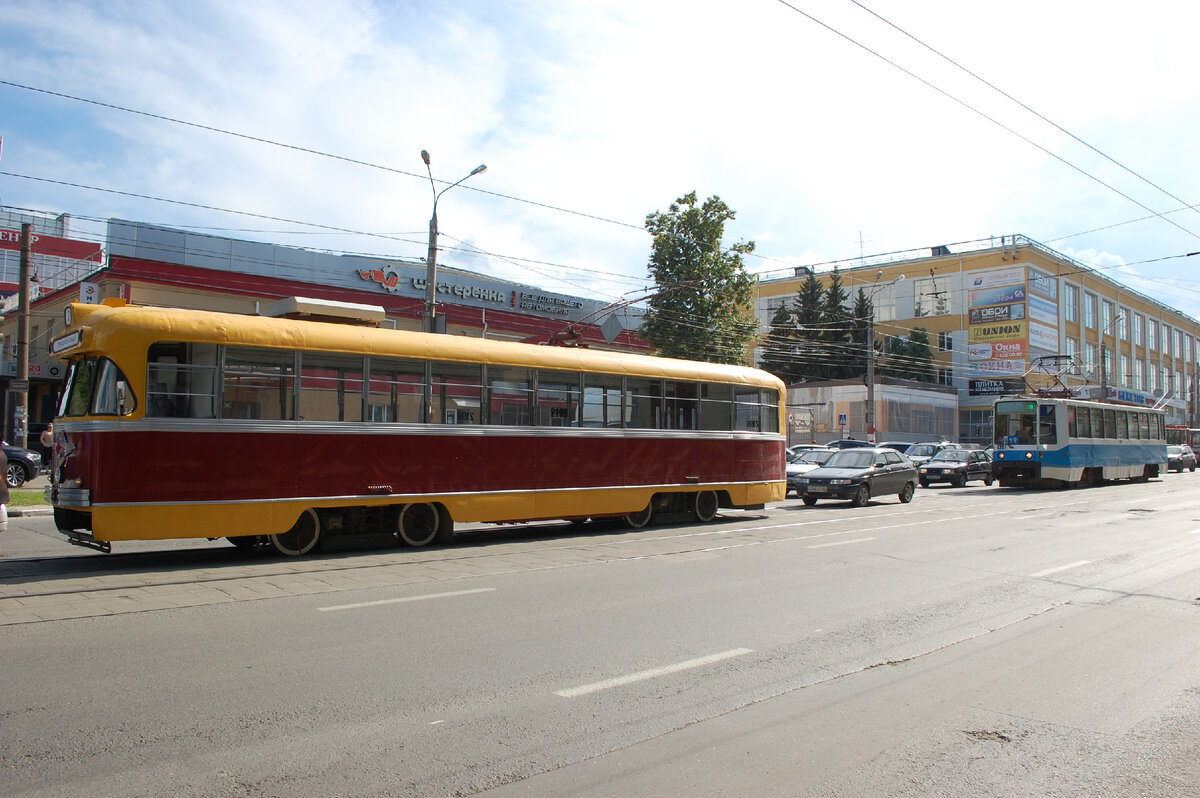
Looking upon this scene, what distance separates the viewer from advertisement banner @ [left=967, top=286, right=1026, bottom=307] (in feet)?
213

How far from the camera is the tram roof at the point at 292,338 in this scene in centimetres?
1036

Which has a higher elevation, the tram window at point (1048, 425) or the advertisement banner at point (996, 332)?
the advertisement banner at point (996, 332)

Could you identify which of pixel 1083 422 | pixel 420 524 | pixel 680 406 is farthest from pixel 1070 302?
pixel 420 524

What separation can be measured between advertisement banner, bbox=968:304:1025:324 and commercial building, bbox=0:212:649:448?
115ft

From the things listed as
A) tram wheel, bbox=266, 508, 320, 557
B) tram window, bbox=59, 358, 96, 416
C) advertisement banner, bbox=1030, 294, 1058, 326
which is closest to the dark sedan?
tram wheel, bbox=266, 508, 320, 557

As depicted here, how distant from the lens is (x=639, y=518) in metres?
16.0

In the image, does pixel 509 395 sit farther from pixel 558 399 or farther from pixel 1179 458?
pixel 1179 458

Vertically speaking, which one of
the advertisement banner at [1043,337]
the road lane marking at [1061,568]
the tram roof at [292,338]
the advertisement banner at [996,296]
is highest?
the advertisement banner at [996,296]

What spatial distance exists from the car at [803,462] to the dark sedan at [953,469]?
5810mm

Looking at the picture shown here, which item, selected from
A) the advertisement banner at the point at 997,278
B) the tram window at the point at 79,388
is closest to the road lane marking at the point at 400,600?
the tram window at the point at 79,388

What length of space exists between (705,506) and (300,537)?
8308 mm

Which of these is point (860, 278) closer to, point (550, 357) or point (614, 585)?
point (550, 357)

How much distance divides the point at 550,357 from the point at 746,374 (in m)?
5.32

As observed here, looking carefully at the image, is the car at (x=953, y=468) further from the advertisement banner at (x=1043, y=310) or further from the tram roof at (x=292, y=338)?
the advertisement banner at (x=1043, y=310)
